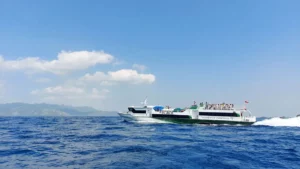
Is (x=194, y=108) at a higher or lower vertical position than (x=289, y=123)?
higher

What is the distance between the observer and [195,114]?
215ft

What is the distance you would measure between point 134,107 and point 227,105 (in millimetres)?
27545

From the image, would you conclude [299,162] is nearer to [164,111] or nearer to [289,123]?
[164,111]

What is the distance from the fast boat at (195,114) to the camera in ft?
210

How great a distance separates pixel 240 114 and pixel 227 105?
4.38m

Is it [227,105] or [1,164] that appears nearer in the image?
[1,164]

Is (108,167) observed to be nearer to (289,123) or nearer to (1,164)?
(1,164)

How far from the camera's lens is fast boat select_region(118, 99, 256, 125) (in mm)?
63938

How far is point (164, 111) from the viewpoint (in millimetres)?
66625

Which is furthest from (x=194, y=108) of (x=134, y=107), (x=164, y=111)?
(x=134, y=107)

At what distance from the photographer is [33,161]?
18.5m

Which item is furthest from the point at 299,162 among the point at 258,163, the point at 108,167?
Result: the point at 108,167

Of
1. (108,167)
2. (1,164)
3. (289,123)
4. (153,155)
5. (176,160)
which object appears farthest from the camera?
(289,123)

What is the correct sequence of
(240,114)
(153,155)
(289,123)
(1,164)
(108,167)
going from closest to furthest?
(108,167), (1,164), (153,155), (240,114), (289,123)
